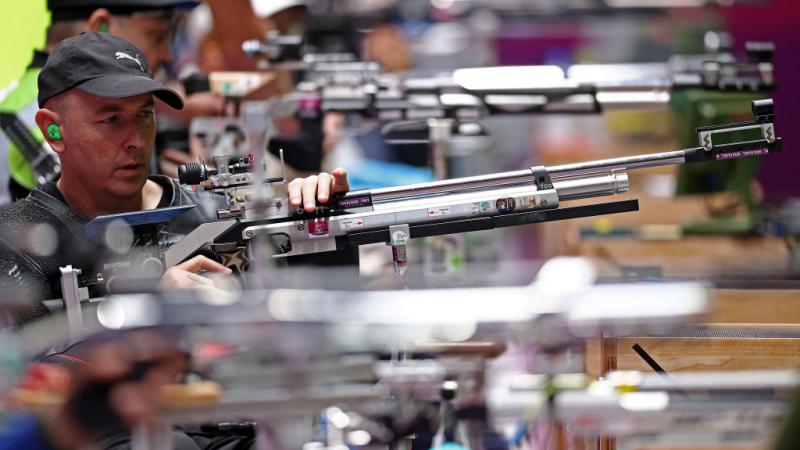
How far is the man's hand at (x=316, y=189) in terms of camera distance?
10.5ft

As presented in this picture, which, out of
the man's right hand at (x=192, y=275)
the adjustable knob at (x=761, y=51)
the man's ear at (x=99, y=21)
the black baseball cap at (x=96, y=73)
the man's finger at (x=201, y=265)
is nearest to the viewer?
the man's right hand at (x=192, y=275)

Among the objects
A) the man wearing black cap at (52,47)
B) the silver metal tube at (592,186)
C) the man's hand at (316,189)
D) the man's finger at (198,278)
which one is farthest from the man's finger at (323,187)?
the man wearing black cap at (52,47)

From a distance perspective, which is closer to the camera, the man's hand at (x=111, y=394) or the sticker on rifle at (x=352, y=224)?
the man's hand at (x=111, y=394)

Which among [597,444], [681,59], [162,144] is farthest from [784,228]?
[597,444]

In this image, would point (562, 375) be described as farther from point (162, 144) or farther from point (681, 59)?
point (681, 59)

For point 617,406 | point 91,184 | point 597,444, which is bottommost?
point 597,444

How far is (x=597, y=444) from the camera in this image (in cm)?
278

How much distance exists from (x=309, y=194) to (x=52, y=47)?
185cm

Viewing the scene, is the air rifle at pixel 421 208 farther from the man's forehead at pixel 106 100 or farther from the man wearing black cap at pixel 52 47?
the man wearing black cap at pixel 52 47

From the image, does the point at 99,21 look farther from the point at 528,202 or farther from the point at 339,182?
the point at 528,202

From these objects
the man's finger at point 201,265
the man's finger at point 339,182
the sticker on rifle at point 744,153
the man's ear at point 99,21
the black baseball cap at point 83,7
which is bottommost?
the man's finger at point 201,265

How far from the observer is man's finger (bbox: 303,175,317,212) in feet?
10.5

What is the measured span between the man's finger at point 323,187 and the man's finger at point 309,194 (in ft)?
0.04

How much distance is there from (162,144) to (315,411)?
403cm
